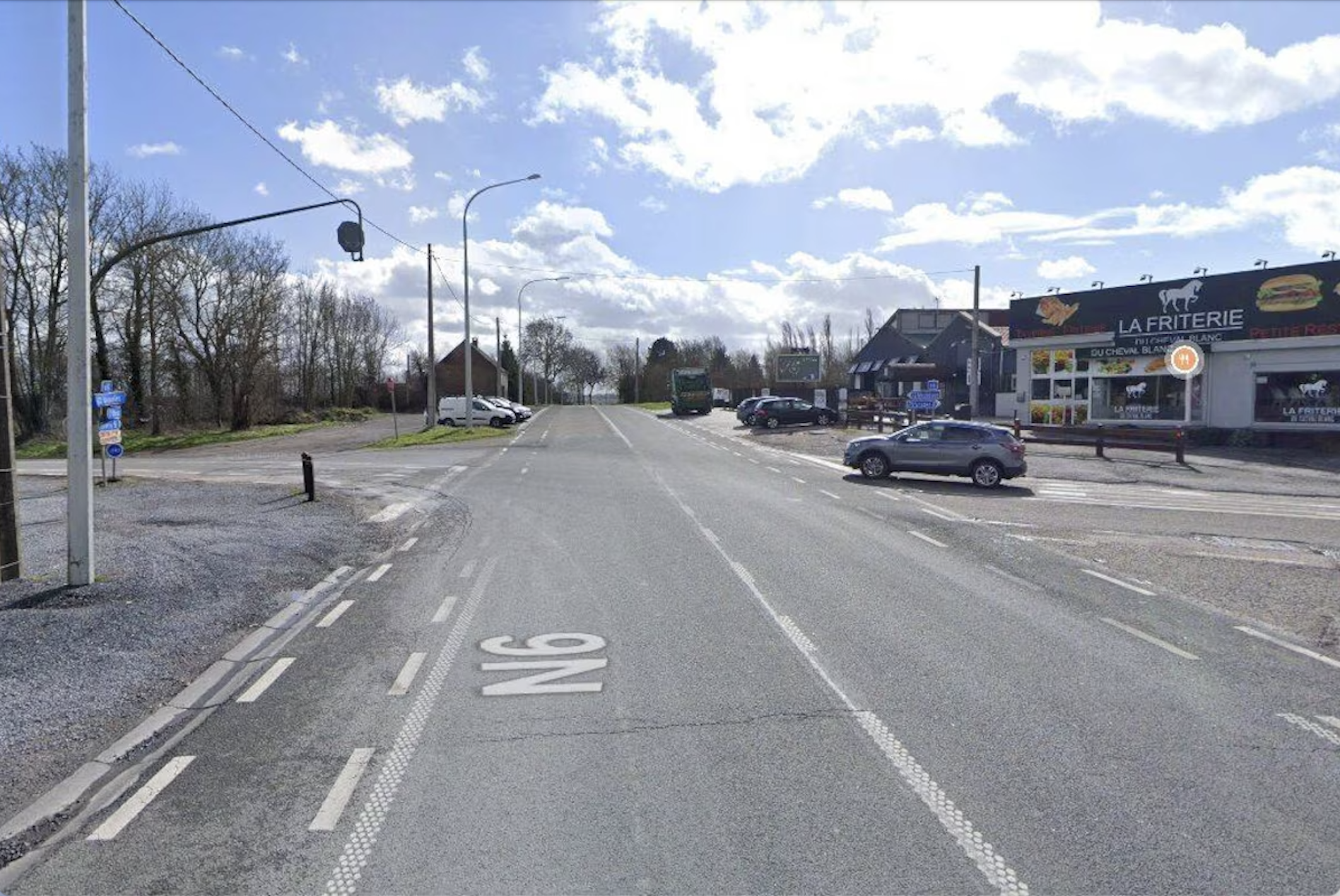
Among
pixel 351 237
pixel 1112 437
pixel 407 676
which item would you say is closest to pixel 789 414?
pixel 1112 437

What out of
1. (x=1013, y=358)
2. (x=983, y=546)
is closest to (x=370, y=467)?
(x=983, y=546)

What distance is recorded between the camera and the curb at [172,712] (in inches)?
186

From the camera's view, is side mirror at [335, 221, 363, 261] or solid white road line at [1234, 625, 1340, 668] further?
side mirror at [335, 221, 363, 261]

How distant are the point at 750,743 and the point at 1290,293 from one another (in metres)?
34.6

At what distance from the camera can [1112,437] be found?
103ft

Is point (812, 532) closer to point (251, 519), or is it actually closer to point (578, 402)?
point (251, 519)

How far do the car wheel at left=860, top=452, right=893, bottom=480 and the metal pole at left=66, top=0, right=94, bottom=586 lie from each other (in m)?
18.1

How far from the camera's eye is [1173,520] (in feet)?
54.2

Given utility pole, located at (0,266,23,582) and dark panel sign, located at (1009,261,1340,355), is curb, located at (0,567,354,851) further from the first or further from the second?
dark panel sign, located at (1009,261,1340,355)

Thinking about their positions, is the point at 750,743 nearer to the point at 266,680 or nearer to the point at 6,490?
the point at 266,680

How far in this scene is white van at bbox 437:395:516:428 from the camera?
166ft

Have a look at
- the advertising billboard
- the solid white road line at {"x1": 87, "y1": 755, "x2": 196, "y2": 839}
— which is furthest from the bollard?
the advertising billboard

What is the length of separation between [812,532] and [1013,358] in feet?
143

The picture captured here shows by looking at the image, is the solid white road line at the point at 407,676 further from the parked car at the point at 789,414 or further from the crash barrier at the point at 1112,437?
the parked car at the point at 789,414
